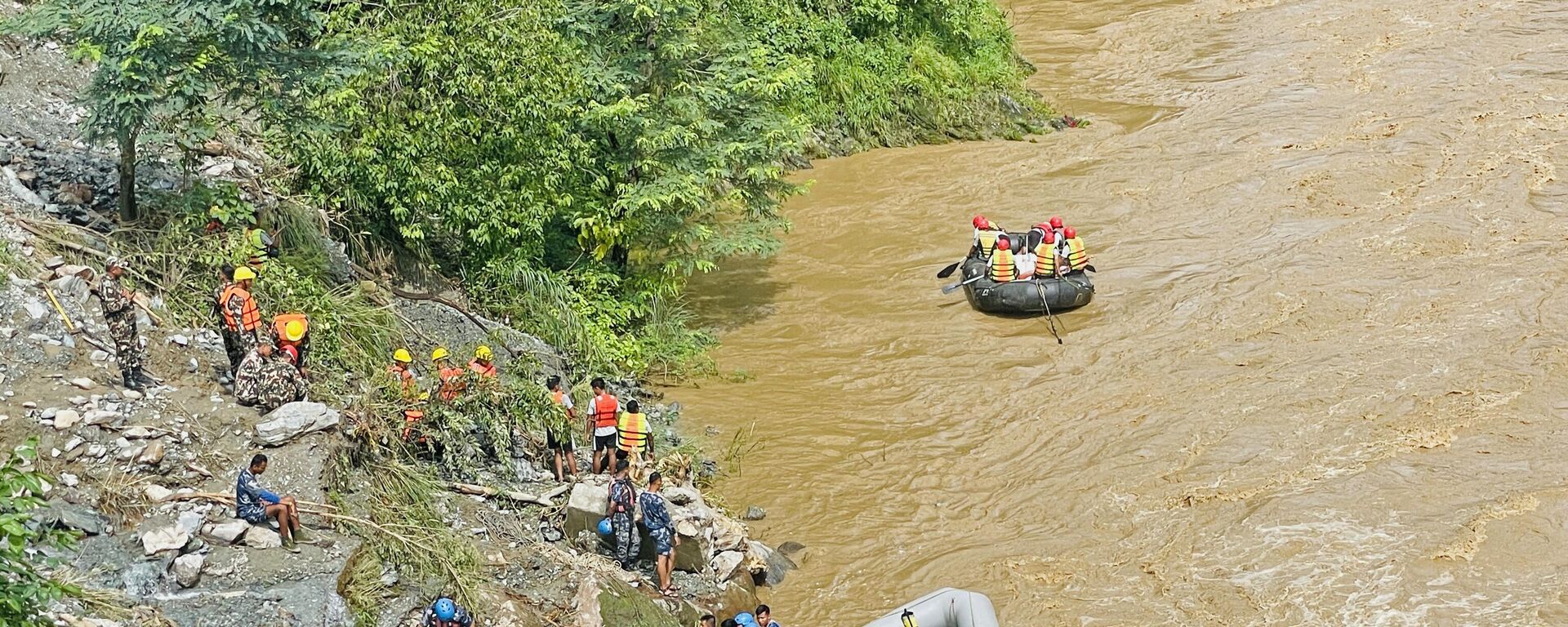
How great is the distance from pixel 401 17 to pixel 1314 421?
10655mm

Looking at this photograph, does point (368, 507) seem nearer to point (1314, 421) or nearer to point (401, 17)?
point (401, 17)

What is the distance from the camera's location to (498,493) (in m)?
13.3

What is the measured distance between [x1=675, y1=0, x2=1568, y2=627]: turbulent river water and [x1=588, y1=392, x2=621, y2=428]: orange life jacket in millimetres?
1709

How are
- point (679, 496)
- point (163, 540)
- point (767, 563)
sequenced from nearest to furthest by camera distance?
1. point (163, 540)
2. point (767, 563)
3. point (679, 496)

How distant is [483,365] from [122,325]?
3.41 meters

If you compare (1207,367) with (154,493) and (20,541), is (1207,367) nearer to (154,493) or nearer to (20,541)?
(154,493)

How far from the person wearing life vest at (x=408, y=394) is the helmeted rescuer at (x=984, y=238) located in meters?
7.96

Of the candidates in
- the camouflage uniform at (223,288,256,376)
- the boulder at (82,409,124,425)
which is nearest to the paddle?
the camouflage uniform at (223,288,256,376)

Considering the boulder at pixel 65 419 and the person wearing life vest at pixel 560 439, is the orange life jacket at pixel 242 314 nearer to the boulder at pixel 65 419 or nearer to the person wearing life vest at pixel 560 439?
the boulder at pixel 65 419

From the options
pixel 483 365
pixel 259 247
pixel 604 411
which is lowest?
pixel 604 411

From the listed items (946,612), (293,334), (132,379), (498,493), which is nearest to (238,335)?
(293,334)

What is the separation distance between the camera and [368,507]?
11875mm

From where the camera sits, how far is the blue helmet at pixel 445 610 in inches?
416

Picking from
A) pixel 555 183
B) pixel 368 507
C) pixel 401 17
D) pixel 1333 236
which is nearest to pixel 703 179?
pixel 555 183
